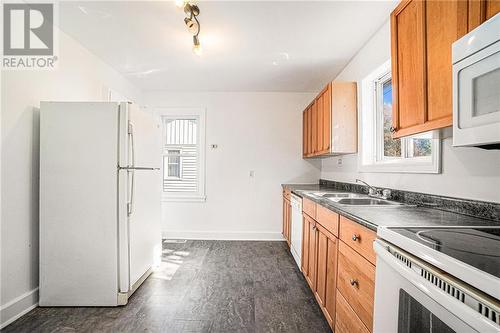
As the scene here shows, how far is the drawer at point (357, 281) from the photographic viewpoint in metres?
1.17

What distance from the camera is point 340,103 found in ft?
8.85

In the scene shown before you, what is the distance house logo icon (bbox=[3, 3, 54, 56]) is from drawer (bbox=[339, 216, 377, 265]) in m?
2.83

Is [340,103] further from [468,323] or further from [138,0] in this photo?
[468,323]

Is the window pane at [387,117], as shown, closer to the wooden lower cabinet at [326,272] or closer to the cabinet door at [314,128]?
the cabinet door at [314,128]

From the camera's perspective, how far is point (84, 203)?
2.07 meters

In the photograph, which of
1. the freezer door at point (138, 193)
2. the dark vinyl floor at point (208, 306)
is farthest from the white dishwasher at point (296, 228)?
the freezer door at point (138, 193)

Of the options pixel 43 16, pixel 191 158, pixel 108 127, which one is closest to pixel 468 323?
pixel 108 127

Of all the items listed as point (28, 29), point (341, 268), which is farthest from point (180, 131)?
point (341, 268)

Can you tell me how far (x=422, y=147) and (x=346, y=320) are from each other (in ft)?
4.66

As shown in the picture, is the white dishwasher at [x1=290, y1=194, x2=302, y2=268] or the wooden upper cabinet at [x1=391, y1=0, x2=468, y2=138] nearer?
the wooden upper cabinet at [x1=391, y1=0, x2=468, y2=138]

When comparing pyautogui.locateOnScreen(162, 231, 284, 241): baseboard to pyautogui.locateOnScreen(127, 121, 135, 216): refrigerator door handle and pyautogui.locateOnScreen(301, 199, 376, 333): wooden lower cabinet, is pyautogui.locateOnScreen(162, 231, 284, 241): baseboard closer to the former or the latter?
pyautogui.locateOnScreen(301, 199, 376, 333): wooden lower cabinet

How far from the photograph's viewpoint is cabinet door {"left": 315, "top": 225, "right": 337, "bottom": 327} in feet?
5.49

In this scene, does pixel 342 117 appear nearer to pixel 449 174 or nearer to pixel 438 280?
pixel 449 174

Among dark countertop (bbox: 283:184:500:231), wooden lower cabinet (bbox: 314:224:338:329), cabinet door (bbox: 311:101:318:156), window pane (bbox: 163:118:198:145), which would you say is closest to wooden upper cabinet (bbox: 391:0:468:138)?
dark countertop (bbox: 283:184:500:231)
